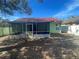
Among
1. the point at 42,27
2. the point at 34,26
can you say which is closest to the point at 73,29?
the point at 42,27

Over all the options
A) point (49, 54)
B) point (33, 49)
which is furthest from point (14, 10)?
point (49, 54)

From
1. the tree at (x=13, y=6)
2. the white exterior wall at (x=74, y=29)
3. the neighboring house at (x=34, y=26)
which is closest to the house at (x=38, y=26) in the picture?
the neighboring house at (x=34, y=26)

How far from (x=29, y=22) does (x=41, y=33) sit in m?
2.31

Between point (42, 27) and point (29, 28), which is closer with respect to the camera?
point (42, 27)

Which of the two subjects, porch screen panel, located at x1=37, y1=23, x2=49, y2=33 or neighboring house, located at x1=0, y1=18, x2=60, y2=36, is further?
porch screen panel, located at x1=37, y1=23, x2=49, y2=33

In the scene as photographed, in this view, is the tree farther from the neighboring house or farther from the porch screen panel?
the porch screen panel

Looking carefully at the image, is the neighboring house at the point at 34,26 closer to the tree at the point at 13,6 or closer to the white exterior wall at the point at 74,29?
the white exterior wall at the point at 74,29

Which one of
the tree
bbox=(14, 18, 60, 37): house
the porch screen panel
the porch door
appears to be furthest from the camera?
the porch door

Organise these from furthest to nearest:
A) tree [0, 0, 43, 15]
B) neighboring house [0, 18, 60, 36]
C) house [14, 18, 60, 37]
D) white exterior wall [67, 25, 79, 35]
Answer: white exterior wall [67, 25, 79, 35] < neighboring house [0, 18, 60, 36] < house [14, 18, 60, 37] < tree [0, 0, 43, 15]

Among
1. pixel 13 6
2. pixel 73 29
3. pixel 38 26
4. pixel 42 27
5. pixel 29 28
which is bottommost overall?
pixel 73 29

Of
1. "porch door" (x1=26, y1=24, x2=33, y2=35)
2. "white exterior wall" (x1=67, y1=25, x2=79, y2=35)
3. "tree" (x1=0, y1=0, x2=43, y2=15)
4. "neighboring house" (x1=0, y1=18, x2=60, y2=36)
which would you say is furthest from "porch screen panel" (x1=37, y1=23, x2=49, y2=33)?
"tree" (x1=0, y1=0, x2=43, y2=15)

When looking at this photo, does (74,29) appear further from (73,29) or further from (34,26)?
(34,26)

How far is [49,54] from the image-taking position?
1334 centimetres

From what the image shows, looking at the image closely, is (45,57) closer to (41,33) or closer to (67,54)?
(67,54)
